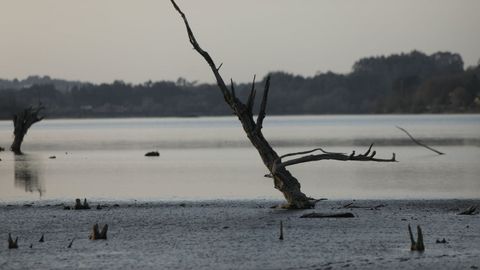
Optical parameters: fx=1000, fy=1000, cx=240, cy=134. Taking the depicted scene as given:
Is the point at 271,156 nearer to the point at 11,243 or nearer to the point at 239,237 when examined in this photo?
the point at 239,237

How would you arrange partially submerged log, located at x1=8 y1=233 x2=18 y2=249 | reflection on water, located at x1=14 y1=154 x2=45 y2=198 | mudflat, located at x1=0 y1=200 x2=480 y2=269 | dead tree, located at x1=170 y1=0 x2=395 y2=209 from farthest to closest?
reflection on water, located at x1=14 y1=154 x2=45 y2=198 → dead tree, located at x1=170 y1=0 x2=395 y2=209 → partially submerged log, located at x1=8 y1=233 x2=18 y2=249 → mudflat, located at x1=0 y1=200 x2=480 y2=269

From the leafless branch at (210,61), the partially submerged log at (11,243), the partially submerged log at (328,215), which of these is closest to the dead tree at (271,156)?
the leafless branch at (210,61)

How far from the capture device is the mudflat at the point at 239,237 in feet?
54.9

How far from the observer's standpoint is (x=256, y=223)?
Answer: 74.0 ft

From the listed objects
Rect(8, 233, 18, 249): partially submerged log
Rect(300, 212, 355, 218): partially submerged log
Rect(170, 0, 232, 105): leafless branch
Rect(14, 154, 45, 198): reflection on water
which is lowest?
Rect(8, 233, 18, 249): partially submerged log

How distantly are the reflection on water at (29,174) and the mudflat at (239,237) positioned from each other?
30.9ft

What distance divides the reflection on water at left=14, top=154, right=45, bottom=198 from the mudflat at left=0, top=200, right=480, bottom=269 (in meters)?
9.42

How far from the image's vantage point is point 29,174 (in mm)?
44562

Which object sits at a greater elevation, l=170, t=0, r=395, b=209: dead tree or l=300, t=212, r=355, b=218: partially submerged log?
l=170, t=0, r=395, b=209: dead tree

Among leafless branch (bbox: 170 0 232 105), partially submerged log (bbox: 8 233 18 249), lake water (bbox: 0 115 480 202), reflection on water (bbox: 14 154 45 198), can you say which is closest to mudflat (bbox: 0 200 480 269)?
partially submerged log (bbox: 8 233 18 249)

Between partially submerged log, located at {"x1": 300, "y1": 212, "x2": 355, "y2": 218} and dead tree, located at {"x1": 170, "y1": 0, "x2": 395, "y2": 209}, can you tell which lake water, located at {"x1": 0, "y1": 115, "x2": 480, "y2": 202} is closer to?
dead tree, located at {"x1": 170, "y1": 0, "x2": 395, "y2": 209}

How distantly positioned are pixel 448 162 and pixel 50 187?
2215 cm

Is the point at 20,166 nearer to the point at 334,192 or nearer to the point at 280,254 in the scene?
the point at 334,192

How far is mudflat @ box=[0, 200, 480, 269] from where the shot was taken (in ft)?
54.9
